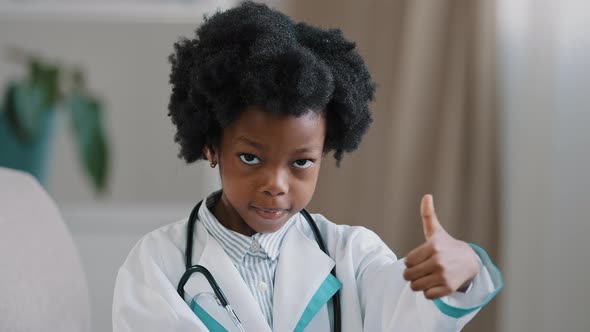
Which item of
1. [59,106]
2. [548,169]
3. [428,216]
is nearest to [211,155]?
[428,216]

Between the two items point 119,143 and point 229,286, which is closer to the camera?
point 229,286

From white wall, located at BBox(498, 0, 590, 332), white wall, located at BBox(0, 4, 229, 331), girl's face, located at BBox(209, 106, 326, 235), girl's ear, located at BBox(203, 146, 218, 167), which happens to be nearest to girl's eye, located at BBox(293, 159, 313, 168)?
girl's face, located at BBox(209, 106, 326, 235)

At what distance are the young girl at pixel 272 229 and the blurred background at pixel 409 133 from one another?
0.75 metres

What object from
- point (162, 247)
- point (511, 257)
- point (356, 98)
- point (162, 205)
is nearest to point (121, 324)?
point (162, 247)

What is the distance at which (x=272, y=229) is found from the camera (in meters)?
1.12

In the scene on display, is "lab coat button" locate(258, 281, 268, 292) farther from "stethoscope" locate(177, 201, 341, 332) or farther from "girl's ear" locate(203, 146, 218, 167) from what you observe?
"girl's ear" locate(203, 146, 218, 167)

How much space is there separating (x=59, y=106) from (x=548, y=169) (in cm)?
174

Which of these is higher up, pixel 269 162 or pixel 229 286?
pixel 269 162

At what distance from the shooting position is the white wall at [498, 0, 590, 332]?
67.1 inches

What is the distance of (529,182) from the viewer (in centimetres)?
180

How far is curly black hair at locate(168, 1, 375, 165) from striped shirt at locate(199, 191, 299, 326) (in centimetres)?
13

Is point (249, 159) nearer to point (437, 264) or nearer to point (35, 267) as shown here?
point (437, 264)

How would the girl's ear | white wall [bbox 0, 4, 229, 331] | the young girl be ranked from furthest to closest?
white wall [bbox 0, 4, 229, 331] < the girl's ear < the young girl

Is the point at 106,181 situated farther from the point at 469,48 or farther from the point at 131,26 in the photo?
the point at 469,48
